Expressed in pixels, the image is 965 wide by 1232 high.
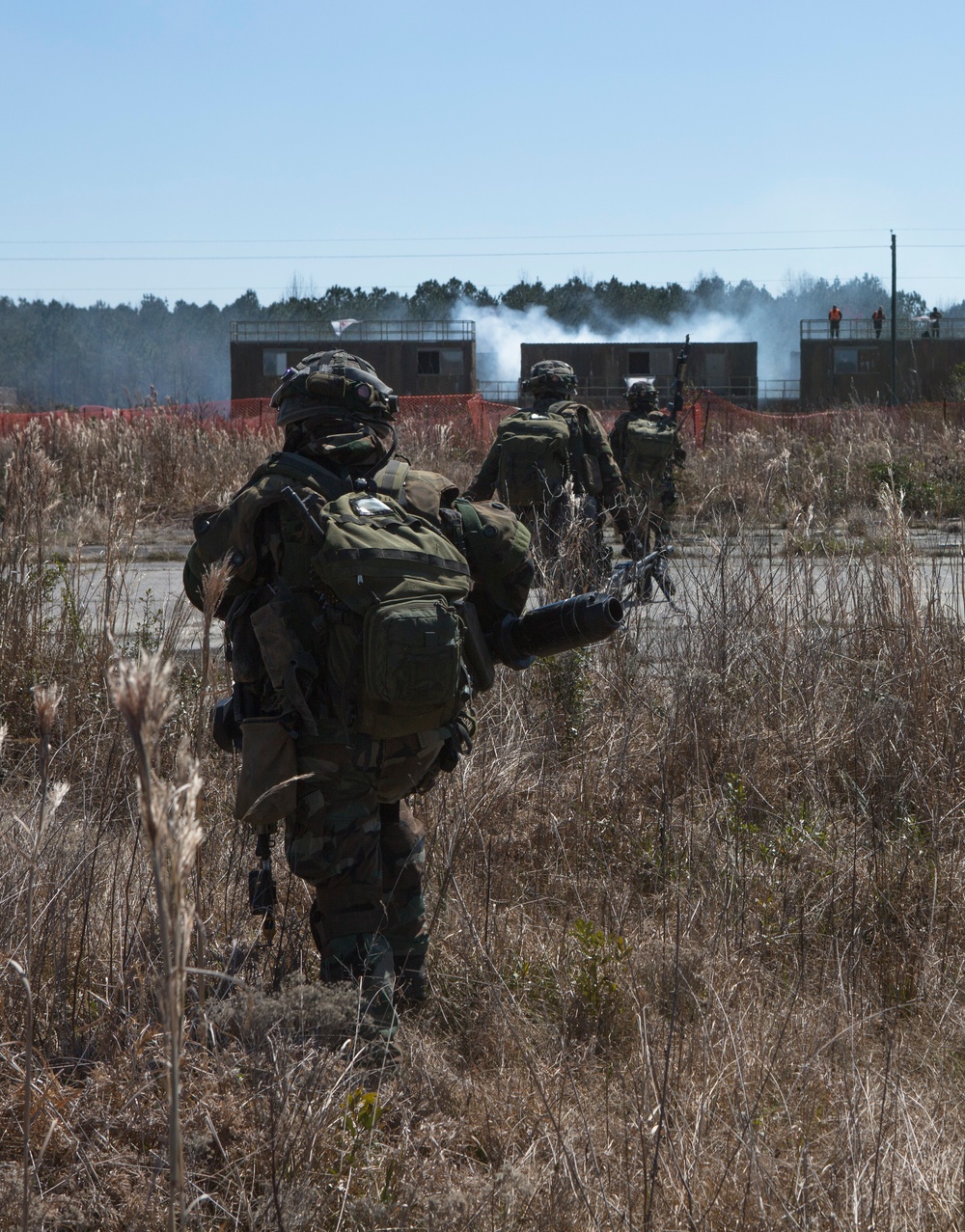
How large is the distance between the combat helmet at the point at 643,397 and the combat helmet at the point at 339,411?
255 inches

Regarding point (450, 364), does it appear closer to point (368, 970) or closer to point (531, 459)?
point (531, 459)

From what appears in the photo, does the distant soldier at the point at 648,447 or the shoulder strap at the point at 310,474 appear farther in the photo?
the distant soldier at the point at 648,447

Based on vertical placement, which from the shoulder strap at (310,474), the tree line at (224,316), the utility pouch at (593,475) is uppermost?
the tree line at (224,316)

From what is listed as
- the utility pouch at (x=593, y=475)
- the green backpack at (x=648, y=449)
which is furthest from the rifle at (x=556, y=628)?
the green backpack at (x=648, y=449)

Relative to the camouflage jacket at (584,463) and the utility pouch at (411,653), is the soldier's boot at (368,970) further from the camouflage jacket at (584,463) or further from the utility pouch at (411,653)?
the camouflage jacket at (584,463)

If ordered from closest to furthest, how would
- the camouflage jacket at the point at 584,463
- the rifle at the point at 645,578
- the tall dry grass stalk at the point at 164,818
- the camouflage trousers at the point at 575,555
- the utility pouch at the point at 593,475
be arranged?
1. the tall dry grass stalk at the point at 164,818
2. the rifle at the point at 645,578
3. the camouflage trousers at the point at 575,555
4. the camouflage jacket at the point at 584,463
5. the utility pouch at the point at 593,475

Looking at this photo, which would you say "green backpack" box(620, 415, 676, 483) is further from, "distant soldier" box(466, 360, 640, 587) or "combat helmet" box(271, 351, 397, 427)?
"combat helmet" box(271, 351, 397, 427)

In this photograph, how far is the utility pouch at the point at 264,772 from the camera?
8.07 ft

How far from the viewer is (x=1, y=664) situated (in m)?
4.58

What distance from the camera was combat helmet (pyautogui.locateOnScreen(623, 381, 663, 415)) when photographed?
29.7ft

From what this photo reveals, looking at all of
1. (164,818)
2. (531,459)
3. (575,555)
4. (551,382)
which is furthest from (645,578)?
(164,818)

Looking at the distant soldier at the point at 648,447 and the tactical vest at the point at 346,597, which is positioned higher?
the distant soldier at the point at 648,447

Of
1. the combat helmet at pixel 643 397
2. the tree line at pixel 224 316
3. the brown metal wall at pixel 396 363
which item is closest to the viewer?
the combat helmet at pixel 643 397

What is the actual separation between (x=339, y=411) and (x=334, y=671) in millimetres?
613
